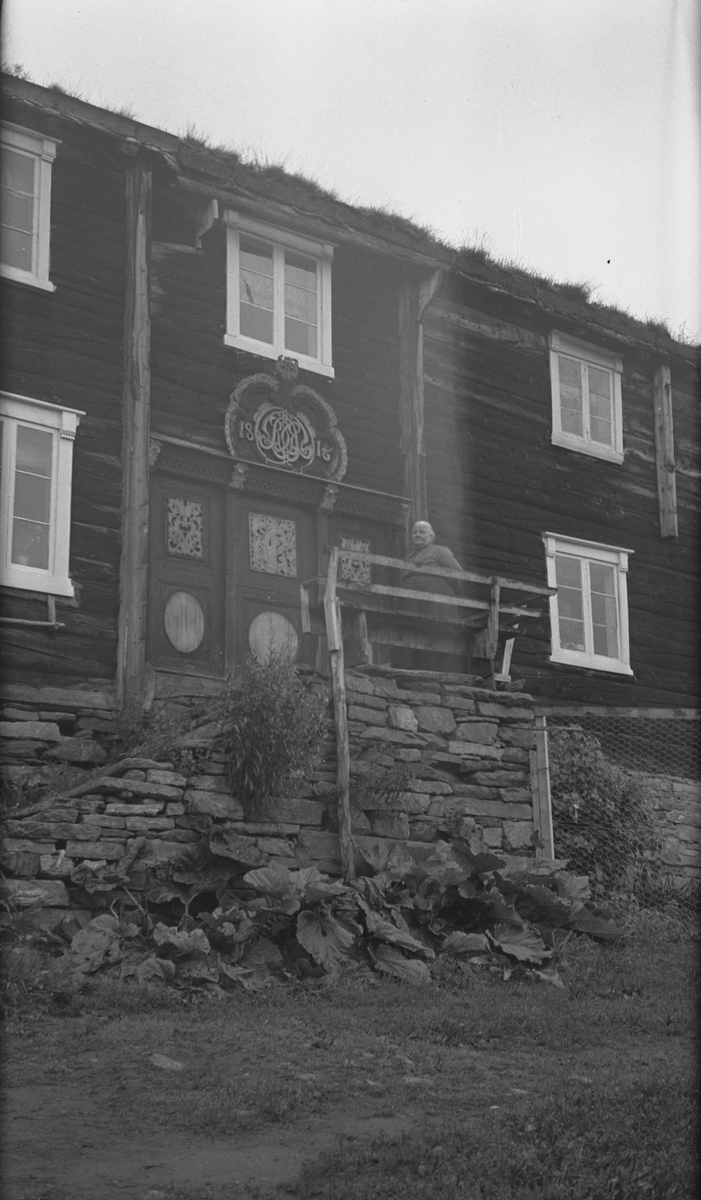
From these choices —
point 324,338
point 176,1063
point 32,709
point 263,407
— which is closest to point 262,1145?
point 176,1063

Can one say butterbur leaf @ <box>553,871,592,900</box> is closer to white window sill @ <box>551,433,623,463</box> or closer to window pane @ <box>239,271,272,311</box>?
window pane @ <box>239,271,272,311</box>

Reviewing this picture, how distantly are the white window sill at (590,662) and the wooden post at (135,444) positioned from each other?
237 inches

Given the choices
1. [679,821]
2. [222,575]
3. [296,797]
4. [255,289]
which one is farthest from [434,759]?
[255,289]

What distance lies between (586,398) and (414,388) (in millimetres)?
3506

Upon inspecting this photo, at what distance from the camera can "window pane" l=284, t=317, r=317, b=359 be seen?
1522cm

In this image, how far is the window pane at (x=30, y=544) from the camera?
1248cm

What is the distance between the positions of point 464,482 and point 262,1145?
38.5ft

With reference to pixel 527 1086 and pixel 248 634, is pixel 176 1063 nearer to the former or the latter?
pixel 527 1086

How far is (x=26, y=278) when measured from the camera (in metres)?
13.0

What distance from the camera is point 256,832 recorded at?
1015 centimetres

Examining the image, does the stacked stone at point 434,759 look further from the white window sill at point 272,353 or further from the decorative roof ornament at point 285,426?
the white window sill at point 272,353

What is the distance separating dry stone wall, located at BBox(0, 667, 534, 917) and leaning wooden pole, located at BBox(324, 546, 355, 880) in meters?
0.09

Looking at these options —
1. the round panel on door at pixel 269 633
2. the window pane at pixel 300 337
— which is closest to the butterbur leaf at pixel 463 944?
the round panel on door at pixel 269 633

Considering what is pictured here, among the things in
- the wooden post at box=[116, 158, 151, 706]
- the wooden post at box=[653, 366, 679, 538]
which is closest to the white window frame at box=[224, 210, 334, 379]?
the wooden post at box=[116, 158, 151, 706]
